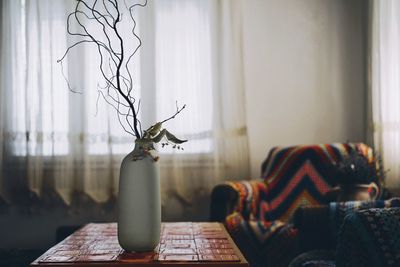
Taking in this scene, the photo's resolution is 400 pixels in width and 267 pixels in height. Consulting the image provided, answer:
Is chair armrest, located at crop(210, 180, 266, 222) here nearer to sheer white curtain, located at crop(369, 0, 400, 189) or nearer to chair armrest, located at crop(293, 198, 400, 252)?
chair armrest, located at crop(293, 198, 400, 252)

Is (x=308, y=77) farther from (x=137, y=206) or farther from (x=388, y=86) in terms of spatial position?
(x=137, y=206)

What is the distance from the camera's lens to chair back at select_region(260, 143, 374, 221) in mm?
2652

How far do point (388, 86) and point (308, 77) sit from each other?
51 cm

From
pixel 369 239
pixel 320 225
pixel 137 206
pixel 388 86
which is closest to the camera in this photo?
pixel 369 239

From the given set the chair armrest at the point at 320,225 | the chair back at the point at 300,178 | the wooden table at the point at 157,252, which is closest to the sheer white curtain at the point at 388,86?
the chair back at the point at 300,178

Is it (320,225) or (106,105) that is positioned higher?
(106,105)

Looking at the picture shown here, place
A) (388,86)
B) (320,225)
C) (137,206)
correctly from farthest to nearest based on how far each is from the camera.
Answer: (388,86), (320,225), (137,206)

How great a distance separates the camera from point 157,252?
1.40 metres

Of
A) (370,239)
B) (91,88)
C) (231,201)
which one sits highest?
(91,88)

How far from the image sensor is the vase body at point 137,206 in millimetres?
1364

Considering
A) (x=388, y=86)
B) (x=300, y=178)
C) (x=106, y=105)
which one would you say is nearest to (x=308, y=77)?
(x=388, y=86)

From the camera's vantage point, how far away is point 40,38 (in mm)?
2969

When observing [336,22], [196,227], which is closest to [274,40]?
[336,22]

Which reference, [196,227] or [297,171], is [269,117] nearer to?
[297,171]
